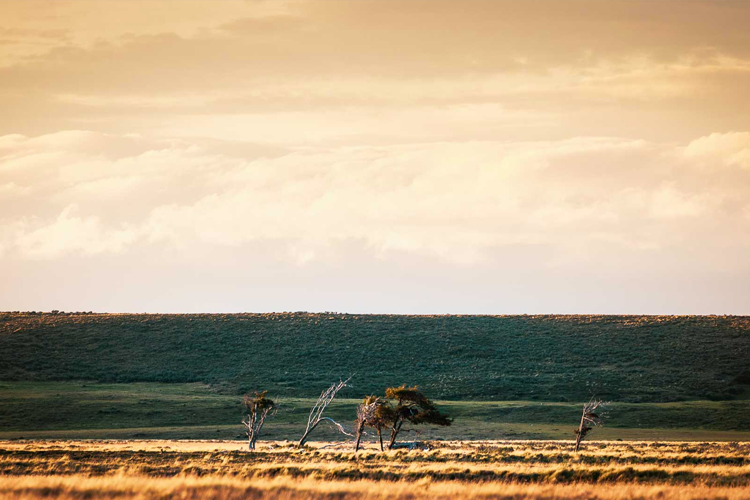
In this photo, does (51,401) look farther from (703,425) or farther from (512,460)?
(703,425)

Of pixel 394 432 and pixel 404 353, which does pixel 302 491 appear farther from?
pixel 404 353

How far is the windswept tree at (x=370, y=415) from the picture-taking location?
118 feet

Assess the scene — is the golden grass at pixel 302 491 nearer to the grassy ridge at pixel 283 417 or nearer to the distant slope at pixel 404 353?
the grassy ridge at pixel 283 417

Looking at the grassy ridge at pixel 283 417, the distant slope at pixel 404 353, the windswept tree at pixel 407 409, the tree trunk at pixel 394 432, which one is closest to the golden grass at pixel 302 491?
the windswept tree at pixel 407 409

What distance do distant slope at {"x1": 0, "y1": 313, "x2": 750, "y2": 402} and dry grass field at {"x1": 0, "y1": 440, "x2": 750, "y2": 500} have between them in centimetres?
4130

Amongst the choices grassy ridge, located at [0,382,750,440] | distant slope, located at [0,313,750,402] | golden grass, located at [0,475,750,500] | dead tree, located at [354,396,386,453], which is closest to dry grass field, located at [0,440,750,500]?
golden grass, located at [0,475,750,500]

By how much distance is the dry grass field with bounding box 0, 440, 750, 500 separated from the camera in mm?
14727

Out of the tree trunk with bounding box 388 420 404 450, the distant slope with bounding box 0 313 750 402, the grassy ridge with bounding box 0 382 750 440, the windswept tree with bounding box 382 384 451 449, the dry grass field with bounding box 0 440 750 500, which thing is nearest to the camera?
the dry grass field with bounding box 0 440 750 500

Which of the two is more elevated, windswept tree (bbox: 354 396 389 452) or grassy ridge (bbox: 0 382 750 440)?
windswept tree (bbox: 354 396 389 452)

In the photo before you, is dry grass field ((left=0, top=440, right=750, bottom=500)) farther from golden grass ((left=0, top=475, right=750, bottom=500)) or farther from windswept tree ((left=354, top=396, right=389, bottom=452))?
windswept tree ((left=354, top=396, right=389, bottom=452))

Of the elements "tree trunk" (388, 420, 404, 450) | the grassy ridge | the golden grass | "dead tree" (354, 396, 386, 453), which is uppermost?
the golden grass

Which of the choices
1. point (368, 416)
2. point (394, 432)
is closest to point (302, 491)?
point (368, 416)

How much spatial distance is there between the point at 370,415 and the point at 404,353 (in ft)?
181

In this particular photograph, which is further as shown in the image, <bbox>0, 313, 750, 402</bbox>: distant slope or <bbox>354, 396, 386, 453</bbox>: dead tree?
<bbox>0, 313, 750, 402</bbox>: distant slope
